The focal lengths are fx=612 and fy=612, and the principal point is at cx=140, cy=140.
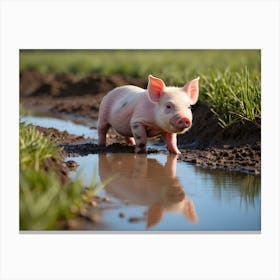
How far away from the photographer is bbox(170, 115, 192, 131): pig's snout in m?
7.03

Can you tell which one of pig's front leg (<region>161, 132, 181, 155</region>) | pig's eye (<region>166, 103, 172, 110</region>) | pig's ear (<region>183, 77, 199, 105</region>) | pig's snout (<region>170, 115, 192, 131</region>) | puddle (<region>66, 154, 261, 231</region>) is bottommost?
puddle (<region>66, 154, 261, 231</region>)

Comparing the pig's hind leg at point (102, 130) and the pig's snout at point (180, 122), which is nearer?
the pig's snout at point (180, 122)

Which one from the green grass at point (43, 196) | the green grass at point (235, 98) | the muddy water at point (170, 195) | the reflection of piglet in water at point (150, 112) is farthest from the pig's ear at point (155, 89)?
the green grass at point (43, 196)

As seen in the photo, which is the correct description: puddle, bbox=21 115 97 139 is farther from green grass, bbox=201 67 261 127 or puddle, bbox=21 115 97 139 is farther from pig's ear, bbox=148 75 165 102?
pig's ear, bbox=148 75 165 102

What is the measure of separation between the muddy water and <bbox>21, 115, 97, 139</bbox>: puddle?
278 cm

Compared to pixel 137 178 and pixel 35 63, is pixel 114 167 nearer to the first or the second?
pixel 137 178

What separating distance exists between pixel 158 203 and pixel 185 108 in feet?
6.54

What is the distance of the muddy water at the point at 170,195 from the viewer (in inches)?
198

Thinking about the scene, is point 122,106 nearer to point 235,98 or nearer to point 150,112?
point 150,112

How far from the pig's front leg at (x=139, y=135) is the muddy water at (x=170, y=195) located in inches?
9.7

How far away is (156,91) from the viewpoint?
7.54 meters

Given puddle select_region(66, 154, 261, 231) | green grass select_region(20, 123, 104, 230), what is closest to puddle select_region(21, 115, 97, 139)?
puddle select_region(66, 154, 261, 231)

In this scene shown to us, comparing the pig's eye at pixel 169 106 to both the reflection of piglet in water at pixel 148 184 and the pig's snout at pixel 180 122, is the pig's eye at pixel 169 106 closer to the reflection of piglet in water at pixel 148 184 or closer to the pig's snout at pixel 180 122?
the pig's snout at pixel 180 122

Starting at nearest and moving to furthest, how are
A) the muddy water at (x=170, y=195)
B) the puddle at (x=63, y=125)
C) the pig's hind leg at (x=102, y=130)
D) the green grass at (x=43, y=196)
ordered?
the green grass at (x=43, y=196)
the muddy water at (x=170, y=195)
the pig's hind leg at (x=102, y=130)
the puddle at (x=63, y=125)
